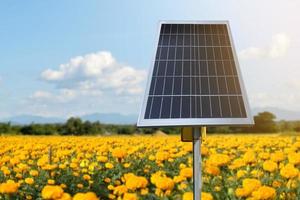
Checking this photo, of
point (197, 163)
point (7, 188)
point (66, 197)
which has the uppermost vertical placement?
point (197, 163)

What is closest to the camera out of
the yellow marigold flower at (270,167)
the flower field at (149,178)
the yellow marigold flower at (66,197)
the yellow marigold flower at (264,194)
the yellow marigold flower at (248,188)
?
the yellow marigold flower at (66,197)

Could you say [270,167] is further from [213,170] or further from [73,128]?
[73,128]

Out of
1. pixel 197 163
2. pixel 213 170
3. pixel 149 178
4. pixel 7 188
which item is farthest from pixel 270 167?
pixel 7 188

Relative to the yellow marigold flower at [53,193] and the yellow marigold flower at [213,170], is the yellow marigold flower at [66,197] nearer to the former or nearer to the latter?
the yellow marigold flower at [53,193]

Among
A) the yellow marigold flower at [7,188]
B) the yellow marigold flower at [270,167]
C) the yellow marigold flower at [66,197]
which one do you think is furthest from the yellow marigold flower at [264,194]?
the yellow marigold flower at [7,188]

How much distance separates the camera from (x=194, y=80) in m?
4.79

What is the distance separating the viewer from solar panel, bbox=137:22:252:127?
4.45m

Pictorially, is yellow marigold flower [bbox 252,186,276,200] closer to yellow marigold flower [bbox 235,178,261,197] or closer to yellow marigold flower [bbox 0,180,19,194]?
yellow marigold flower [bbox 235,178,261,197]

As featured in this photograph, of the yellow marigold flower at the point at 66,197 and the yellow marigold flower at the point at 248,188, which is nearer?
the yellow marigold flower at the point at 66,197

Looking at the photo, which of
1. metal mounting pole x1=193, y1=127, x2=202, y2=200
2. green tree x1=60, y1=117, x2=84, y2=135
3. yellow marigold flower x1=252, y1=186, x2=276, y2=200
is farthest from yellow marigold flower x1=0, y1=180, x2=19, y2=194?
green tree x1=60, y1=117, x2=84, y2=135

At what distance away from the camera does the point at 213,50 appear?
17.0 feet

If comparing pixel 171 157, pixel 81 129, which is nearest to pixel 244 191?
pixel 171 157

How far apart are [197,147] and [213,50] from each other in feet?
3.40

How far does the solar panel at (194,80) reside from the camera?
445cm
